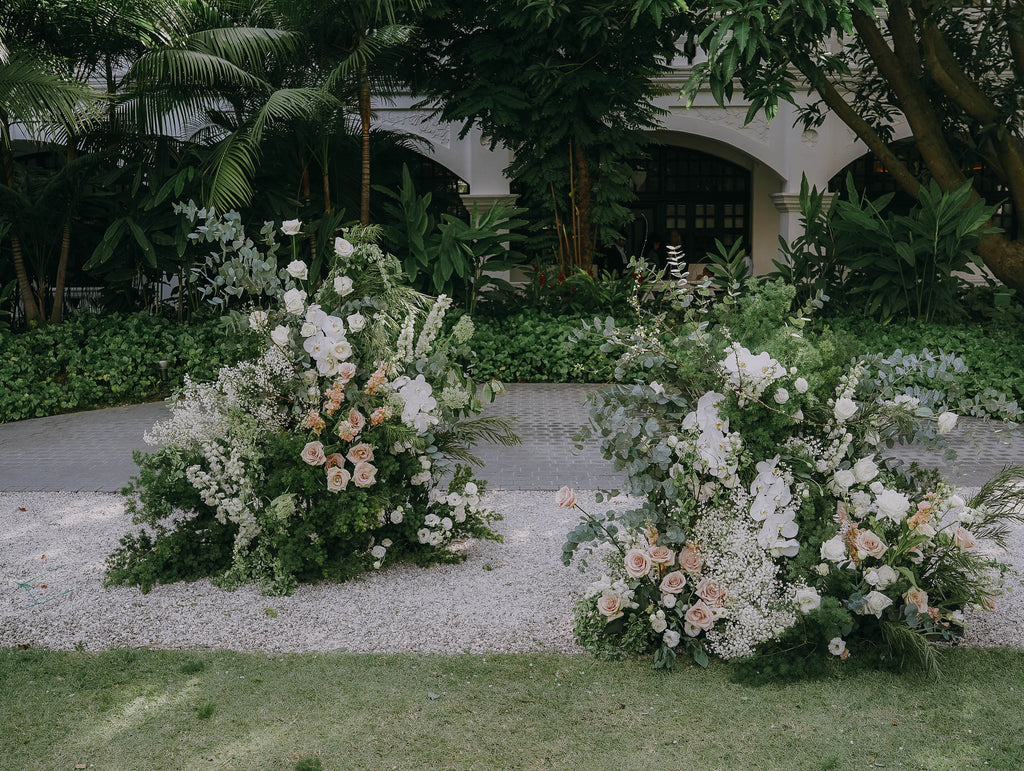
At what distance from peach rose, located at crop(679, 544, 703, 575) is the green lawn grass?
0.36 m

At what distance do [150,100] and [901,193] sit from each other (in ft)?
38.4

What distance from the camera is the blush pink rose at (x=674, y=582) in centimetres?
330

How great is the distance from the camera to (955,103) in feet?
34.2

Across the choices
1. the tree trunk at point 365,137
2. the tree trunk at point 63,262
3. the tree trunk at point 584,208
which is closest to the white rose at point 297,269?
the tree trunk at point 365,137

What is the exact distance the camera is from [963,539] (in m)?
3.29

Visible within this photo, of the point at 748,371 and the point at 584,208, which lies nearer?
the point at 748,371

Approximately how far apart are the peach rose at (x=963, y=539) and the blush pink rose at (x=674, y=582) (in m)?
0.96

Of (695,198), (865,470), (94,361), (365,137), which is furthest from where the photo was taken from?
(695,198)

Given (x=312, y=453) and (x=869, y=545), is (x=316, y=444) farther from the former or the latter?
(x=869, y=545)

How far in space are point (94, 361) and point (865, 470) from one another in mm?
8000

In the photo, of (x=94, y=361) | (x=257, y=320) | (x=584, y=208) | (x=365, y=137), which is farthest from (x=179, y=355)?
(x=257, y=320)

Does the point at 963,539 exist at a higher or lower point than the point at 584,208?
lower

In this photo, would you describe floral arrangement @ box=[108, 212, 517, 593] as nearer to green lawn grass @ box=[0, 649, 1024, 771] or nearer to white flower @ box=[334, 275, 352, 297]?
white flower @ box=[334, 275, 352, 297]

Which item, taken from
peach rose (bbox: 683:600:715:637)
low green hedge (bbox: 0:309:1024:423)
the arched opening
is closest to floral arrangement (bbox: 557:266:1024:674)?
peach rose (bbox: 683:600:715:637)
